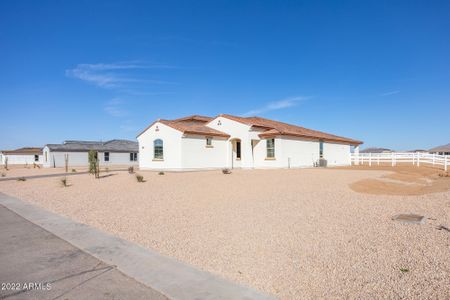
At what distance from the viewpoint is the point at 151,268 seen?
459cm

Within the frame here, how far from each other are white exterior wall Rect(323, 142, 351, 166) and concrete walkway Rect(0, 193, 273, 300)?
2751 cm

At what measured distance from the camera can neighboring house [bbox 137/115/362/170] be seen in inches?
929

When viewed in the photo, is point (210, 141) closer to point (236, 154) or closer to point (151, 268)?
point (236, 154)

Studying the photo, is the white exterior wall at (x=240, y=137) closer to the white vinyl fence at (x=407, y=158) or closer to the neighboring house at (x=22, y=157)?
the white vinyl fence at (x=407, y=158)

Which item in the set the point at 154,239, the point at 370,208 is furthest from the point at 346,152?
the point at 154,239

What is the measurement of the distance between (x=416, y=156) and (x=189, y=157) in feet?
68.5

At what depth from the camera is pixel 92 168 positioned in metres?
22.5

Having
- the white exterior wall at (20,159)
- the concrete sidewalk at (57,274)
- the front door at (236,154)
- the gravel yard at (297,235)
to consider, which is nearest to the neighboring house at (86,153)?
the white exterior wall at (20,159)

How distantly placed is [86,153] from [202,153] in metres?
25.6

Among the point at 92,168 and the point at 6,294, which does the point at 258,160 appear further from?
the point at 6,294

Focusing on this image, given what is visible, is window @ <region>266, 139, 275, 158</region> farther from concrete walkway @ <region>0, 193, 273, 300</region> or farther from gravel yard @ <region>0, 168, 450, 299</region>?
concrete walkway @ <region>0, 193, 273, 300</region>

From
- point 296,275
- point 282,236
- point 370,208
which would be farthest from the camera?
point 370,208

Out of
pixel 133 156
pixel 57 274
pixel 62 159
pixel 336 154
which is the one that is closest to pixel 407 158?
pixel 336 154

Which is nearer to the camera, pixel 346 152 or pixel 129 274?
pixel 129 274
